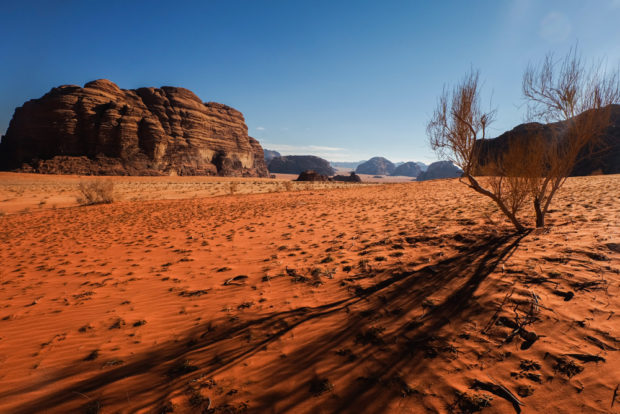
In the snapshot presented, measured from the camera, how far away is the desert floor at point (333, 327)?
192 centimetres

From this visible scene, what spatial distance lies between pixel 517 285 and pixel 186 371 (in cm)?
389

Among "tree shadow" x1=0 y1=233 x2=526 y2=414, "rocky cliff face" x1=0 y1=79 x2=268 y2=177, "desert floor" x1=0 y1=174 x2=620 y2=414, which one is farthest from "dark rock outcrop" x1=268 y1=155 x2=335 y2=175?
"tree shadow" x1=0 y1=233 x2=526 y2=414

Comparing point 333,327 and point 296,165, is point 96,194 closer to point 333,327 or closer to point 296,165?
point 333,327

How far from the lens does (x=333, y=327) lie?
2803 millimetres

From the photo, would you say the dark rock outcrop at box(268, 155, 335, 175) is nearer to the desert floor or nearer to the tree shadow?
the desert floor

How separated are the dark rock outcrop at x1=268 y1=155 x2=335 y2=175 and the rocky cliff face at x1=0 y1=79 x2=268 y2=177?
309ft

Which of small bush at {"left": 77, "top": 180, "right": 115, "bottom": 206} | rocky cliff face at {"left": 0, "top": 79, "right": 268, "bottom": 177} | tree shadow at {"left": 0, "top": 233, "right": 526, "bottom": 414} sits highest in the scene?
rocky cliff face at {"left": 0, "top": 79, "right": 268, "bottom": 177}

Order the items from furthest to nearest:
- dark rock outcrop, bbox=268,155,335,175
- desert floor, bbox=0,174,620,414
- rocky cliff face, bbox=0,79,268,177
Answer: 1. dark rock outcrop, bbox=268,155,335,175
2. rocky cliff face, bbox=0,79,268,177
3. desert floor, bbox=0,174,620,414

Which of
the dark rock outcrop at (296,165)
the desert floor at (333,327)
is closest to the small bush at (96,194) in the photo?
the desert floor at (333,327)

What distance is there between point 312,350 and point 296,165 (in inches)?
6335

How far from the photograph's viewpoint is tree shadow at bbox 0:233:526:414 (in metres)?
2.01

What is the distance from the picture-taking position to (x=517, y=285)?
9.96ft

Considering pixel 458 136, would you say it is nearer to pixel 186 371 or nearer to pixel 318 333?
pixel 318 333

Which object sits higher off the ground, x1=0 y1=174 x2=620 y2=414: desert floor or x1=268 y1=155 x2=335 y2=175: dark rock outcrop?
x1=268 y1=155 x2=335 y2=175: dark rock outcrop
